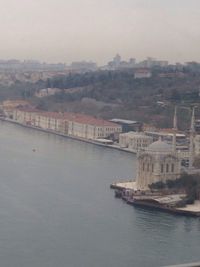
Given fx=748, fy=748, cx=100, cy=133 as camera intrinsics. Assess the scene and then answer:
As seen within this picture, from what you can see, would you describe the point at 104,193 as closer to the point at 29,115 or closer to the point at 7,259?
the point at 7,259

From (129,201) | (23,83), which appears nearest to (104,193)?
(129,201)

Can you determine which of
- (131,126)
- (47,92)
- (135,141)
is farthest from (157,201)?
(47,92)

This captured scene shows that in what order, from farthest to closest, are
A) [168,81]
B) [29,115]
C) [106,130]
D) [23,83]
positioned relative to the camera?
[23,83]
[168,81]
[29,115]
[106,130]

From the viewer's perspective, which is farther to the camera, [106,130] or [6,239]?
[106,130]

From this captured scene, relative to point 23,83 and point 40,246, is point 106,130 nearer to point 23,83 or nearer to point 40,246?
point 40,246

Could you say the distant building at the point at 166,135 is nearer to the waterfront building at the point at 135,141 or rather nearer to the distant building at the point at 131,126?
the waterfront building at the point at 135,141

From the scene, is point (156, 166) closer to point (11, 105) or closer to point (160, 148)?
point (160, 148)

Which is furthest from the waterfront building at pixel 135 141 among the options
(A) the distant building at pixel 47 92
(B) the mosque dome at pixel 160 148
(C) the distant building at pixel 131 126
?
(A) the distant building at pixel 47 92

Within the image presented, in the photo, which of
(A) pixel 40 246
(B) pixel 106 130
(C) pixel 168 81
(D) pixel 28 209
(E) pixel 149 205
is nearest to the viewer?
(A) pixel 40 246

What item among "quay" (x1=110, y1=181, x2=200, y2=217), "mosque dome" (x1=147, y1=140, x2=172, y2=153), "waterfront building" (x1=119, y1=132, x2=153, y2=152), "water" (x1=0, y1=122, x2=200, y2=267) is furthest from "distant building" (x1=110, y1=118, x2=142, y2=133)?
"quay" (x1=110, y1=181, x2=200, y2=217)

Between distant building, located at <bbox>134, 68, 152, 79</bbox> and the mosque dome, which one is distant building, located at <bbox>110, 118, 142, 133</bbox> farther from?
distant building, located at <bbox>134, 68, 152, 79</bbox>
